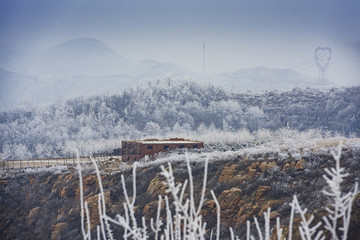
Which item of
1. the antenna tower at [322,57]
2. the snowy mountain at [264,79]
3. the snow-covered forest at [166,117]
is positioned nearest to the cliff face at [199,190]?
the snow-covered forest at [166,117]

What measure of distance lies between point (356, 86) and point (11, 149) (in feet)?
136

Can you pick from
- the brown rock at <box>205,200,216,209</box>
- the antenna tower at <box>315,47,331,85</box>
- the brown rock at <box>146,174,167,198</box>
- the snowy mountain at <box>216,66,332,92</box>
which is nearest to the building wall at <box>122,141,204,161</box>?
the brown rock at <box>146,174,167,198</box>

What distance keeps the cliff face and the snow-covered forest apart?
1471 cm

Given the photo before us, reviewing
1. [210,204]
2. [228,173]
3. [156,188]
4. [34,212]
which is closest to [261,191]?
[210,204]

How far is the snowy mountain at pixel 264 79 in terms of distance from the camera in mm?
90731

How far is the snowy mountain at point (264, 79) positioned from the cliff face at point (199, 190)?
2585 inches

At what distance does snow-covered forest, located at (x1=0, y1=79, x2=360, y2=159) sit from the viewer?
146 ft

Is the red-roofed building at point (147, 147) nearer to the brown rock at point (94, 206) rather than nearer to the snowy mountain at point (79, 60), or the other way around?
the brown rock at point (94, 206)

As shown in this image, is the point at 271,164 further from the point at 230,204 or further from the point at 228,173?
the point at 230,204

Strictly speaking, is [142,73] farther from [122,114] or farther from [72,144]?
[72,144]

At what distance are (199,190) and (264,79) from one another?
8333 cm

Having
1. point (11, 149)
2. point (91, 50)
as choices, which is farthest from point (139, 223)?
point (91, 50)

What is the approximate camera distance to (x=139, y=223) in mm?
17688

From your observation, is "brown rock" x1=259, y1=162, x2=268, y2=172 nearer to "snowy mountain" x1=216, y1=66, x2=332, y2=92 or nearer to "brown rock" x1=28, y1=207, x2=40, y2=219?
"brown rock" x1=28, y1=207, x2=40, y2=219
